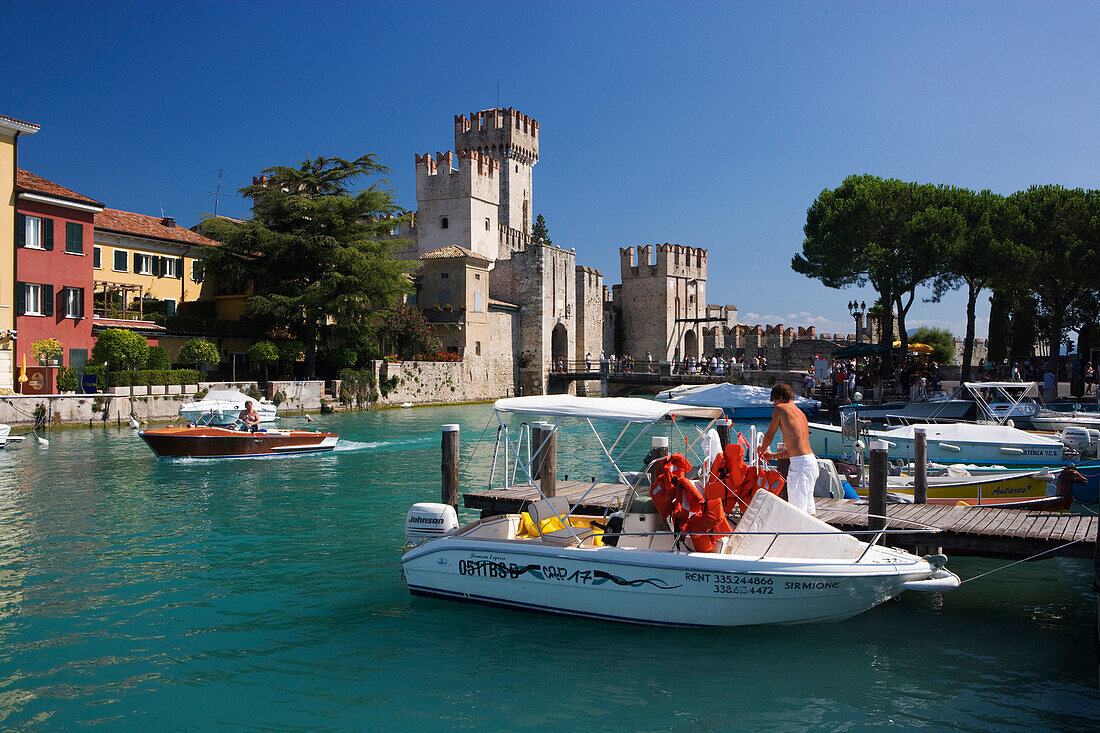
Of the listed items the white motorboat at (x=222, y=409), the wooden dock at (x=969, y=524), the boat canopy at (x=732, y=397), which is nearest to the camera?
the wooden dock at (x=969, y=524)

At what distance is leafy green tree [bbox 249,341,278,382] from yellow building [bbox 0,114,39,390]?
379 inches

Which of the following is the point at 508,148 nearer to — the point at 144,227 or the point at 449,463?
the point at 144,227

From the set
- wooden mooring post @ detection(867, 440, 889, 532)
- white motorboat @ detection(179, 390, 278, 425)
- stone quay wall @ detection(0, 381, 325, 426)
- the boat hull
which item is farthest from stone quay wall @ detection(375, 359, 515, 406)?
wooden mooring post @ detection(867, 440, 889, 532)

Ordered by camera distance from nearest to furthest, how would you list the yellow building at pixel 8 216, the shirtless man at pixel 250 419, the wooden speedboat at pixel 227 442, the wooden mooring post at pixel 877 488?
the wooden mooring post at pixel 877 488 < the wooden speedboat at pixel 227 442 < the shirtless man at pixel 250 419 < the yellow building at pixel 8 216

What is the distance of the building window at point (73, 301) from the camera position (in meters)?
30.2

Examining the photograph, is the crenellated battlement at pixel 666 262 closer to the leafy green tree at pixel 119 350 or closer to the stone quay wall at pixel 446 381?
the stone quay wall at pixel 446 381

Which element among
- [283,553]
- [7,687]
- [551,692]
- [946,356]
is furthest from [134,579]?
[946,356]

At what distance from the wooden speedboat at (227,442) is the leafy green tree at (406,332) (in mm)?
21645

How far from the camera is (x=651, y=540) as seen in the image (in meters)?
8.20

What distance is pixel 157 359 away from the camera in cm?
3078

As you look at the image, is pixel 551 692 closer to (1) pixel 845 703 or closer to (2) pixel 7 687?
(1) pixel 845 703

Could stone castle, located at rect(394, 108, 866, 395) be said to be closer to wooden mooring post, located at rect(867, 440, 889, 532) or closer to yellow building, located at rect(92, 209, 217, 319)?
yellow building, located at rect(92, 209, 217, 319)

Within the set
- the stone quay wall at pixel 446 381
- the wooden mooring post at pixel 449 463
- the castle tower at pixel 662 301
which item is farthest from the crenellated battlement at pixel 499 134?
the wooden mooring post at pixel 449 463

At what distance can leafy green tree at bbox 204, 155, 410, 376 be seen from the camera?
38250 mm
